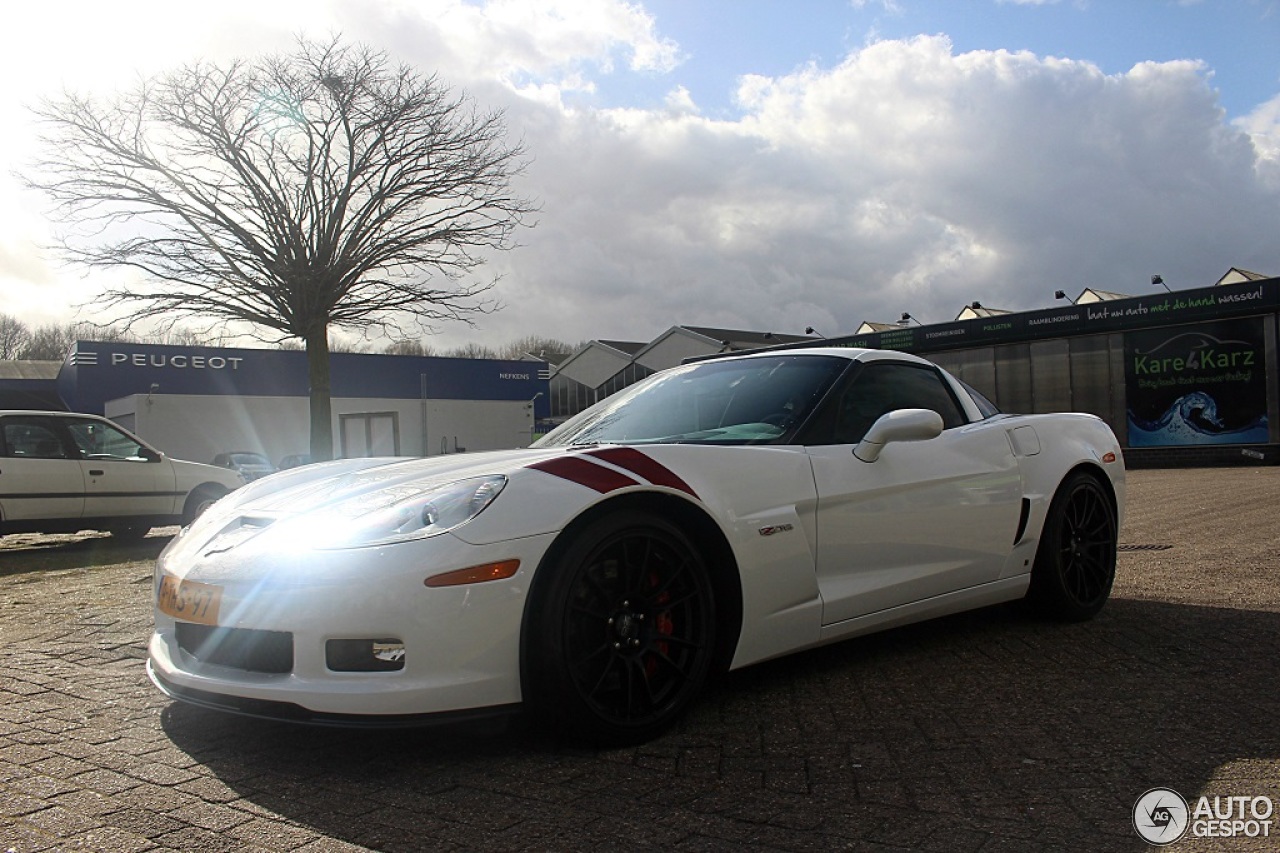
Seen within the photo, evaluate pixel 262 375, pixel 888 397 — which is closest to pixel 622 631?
pixel 888 397

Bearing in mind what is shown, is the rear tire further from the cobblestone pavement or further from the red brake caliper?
the red brake caliper

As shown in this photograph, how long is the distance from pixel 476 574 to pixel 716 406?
1.55 m

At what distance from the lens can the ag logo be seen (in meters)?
2.28

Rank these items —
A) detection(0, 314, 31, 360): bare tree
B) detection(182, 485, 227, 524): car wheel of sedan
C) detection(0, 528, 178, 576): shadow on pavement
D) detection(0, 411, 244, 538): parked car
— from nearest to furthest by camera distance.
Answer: detection(0, 528, 178, 576): shadow on pavement
detection(0, 411, 244, 538): parked car
detection(182, 485, 227, 524): car wheel of sedan
detection(0, 314, 31, 360): bare tree

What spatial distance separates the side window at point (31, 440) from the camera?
31.9 feet

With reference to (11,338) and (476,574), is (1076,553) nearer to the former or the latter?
(476,574)

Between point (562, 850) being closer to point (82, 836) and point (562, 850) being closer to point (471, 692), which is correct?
point (471, 692)

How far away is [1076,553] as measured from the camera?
4680 millimetres

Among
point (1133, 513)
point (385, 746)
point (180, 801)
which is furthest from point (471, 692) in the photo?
point (1133, 513)

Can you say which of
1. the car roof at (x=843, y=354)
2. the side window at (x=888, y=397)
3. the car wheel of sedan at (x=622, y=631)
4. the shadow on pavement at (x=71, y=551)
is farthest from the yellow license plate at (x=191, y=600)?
the shadow on pavement at (x=71, y=551)

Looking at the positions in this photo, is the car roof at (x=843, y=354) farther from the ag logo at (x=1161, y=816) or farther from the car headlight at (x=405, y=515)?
the ag logo at (x=1161, y=816)

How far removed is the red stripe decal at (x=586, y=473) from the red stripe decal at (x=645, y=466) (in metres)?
0.06

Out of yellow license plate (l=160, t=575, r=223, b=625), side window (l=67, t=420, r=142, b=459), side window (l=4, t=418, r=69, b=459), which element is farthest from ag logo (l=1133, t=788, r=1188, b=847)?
side window (l=67, t=420, r=142, b=459)

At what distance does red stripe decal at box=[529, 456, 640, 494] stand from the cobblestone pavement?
0.78 meters
